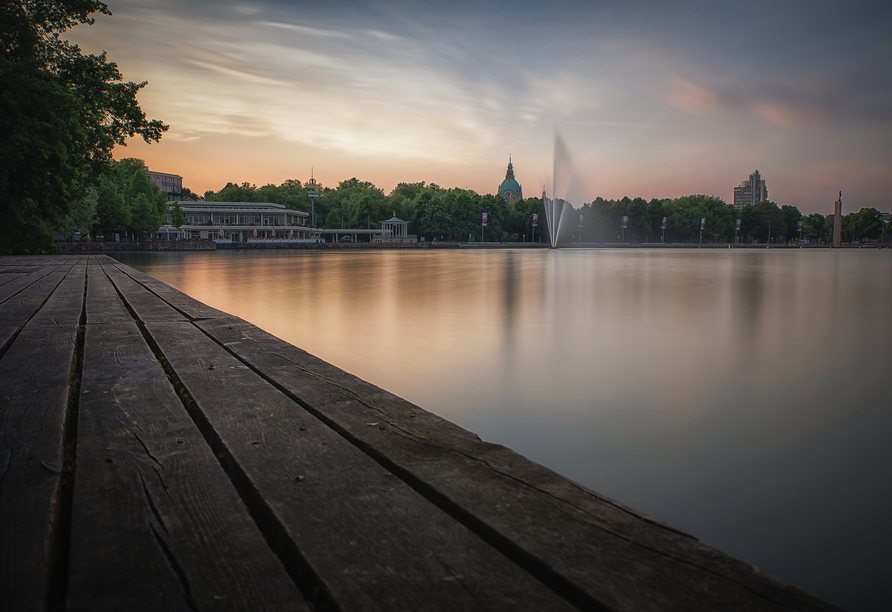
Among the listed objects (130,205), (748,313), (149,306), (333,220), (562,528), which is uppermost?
(333,220)

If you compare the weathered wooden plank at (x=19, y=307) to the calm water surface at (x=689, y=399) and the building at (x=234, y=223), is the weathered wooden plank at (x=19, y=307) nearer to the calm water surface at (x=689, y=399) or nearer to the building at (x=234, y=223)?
the calm water surface at (x=689, y=399)

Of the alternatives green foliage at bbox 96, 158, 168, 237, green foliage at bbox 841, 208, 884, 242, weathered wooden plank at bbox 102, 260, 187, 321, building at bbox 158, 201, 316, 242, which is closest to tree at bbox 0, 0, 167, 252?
weathered wooden plank at bbox 102, 260, 187, 321

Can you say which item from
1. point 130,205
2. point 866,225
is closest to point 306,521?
point 130,205

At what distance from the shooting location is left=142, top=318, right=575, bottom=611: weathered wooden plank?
1195 mm

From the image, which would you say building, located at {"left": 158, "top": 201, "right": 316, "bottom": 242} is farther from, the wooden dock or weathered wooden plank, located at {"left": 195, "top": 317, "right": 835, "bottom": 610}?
weathered wooden plank, located at {"left": 195, "top": 317, "right": 835, "bottom": 610}

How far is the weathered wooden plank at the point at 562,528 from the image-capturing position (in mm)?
1225

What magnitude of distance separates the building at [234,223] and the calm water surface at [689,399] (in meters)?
89.6

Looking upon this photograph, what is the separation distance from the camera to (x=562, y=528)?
1.47 meters

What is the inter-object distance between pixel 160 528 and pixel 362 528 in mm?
522

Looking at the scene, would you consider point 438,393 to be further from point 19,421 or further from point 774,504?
point 19,421

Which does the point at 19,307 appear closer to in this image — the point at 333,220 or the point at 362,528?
the point at 362,528

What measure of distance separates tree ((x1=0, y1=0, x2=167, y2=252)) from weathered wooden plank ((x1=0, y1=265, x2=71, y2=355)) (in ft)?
31.8

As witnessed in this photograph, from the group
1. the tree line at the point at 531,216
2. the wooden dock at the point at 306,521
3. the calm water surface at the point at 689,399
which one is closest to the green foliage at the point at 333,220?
the tree line at the point at 531,216

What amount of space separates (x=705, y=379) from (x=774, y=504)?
2647mm
